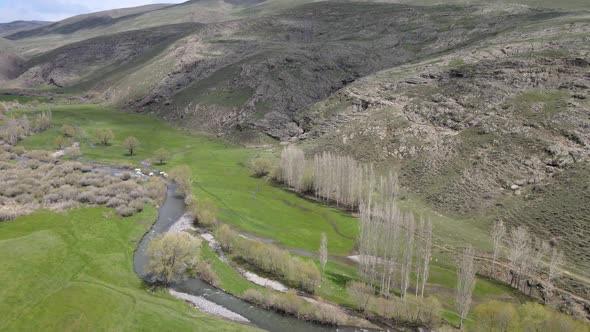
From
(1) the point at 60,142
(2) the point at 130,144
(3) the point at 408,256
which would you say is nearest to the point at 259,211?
(3) the point at 408,256

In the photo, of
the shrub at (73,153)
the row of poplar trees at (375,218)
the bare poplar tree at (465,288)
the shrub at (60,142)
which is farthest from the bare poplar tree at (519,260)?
the shrub at (60,142)

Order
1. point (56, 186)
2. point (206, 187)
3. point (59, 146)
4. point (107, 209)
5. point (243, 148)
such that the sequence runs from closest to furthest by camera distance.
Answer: point (107, 209) → point (56, 186) → point (206, 187) → point (59, 146) → point (243, 148)

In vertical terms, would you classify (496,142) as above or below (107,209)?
above

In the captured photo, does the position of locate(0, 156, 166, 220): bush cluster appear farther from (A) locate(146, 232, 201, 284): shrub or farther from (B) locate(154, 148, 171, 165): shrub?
(B) locate(154, 148, 171, 165): shrub

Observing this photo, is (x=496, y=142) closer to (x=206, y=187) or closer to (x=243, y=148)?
(x=206, y=187)

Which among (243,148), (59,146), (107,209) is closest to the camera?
(107,209)

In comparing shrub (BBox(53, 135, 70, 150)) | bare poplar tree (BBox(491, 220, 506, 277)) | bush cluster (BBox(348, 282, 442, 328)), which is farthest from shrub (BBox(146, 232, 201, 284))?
shrub (BBox(53, 135, 70, 150))

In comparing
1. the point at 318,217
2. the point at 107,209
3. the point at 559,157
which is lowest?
the point at 318,217

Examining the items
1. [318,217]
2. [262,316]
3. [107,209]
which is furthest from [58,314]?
[318,217]
